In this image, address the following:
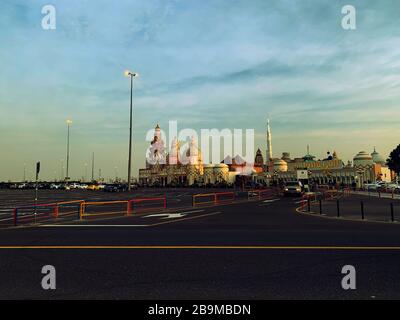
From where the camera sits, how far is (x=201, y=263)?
8000 mm

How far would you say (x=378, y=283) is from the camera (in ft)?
21.0

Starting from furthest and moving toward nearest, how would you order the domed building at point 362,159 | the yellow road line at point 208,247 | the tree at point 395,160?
the domed building at point 362,159 → the tree at point 395,160 → the yellow road line at point 208,247

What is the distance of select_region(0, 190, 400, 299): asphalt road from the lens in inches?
235

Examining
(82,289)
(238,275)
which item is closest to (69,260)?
(82,289)

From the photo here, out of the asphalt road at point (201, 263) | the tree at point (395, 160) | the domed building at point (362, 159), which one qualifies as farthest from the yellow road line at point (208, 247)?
the domed building at point (362, 159)

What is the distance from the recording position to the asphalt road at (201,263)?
235 inches

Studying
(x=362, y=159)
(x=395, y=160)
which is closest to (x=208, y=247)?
(x=395, y=160)

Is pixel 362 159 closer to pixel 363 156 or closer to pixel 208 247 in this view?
pixel 363 156

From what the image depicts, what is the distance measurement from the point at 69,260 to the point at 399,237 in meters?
10.3

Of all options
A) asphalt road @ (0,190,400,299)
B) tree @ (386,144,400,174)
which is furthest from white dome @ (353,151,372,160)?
asphalt road @ (0,190,400,299)

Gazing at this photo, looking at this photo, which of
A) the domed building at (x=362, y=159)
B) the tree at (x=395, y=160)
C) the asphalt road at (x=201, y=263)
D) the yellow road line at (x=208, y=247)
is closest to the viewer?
the asphalt road at (x=201, y=263)

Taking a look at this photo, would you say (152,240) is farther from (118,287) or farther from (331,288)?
(331,288)

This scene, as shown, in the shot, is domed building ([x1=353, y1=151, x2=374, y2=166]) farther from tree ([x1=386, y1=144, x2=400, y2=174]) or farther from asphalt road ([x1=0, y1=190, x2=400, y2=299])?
asphalt road ([x1=0, y1=190, x2=400, y2=299])

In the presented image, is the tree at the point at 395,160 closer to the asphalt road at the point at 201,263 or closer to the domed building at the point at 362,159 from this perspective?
the domed building at the point at 362,159
